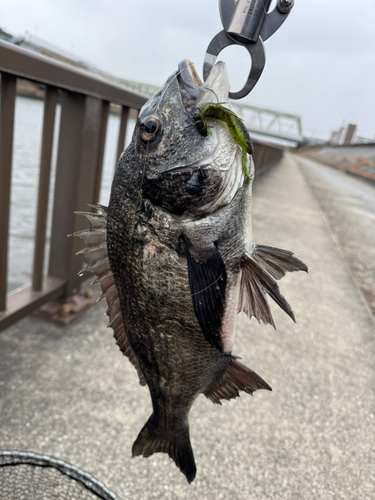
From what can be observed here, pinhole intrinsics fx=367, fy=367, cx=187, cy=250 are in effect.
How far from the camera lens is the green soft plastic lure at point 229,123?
0.85m

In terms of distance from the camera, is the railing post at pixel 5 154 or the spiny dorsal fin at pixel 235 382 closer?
the spiny dorsal fin at pixel 235 382

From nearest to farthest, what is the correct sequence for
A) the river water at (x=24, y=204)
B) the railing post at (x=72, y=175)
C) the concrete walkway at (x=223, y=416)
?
the concrete walkway at (x=223, y=416)
the railing post at (x=72, y=175)
the river water at (x=24, y=204)

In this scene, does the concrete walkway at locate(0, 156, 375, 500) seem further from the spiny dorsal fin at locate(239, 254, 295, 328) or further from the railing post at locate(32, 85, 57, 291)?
the spiny dorsal fin at locate(239, 254, 295, 328)

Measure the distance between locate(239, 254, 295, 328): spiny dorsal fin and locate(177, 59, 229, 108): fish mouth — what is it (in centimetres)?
42

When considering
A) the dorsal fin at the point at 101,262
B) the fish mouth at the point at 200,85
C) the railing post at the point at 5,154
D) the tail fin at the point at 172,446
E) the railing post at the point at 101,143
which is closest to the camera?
the fish mouth at the point at 200,85

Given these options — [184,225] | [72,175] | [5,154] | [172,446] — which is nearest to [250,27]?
[184,225]

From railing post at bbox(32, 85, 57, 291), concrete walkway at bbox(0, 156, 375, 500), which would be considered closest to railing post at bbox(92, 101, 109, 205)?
railing post at bbox(32, 85, 57, 291)

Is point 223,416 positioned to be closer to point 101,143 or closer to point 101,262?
point 101,262

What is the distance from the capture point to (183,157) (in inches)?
39.5

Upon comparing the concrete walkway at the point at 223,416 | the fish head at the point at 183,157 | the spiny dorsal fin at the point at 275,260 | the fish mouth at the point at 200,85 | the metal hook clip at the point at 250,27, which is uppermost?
the metal hook clip at the point at 250,27

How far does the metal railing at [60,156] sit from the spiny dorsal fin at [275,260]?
1.84 meters

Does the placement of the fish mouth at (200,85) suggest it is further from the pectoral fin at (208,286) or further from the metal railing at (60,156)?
the metal railing at (60,156)

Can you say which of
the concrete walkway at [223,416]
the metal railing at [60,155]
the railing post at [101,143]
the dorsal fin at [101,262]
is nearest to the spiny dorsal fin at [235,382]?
the dorsal fin at [101,262]

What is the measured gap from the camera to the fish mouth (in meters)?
0.89
